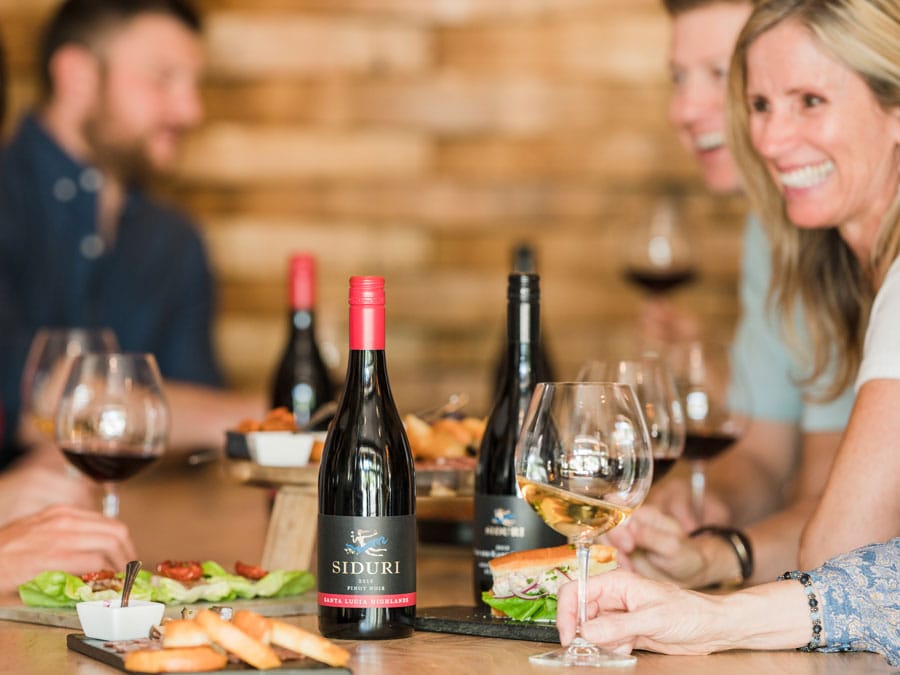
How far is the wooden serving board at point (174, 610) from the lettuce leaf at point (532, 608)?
0.72 ft

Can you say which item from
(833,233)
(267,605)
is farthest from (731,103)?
(267,605)

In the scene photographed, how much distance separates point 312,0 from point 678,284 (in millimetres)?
1626

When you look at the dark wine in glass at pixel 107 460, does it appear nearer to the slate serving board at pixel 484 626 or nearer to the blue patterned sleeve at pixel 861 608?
the slate serving board at pixel 484 626

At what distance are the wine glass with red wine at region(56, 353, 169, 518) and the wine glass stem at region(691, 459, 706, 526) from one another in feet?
2.30

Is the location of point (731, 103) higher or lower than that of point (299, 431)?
higher

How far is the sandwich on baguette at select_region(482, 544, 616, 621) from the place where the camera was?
124 centimetres

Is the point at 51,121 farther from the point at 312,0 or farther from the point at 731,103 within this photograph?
the point at 731,103

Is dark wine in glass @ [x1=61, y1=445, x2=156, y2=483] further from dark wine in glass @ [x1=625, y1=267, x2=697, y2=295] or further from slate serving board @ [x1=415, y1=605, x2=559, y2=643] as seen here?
dark wine in glass @ [x1=625, y1=267, x2=697, y2=295]

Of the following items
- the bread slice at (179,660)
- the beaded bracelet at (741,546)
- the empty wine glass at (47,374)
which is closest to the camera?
the bread slice at (179,660)

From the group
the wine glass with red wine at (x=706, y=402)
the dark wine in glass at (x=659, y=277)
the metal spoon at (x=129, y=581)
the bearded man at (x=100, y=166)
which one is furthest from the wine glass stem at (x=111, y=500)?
the bearded man at (x=100, y=166)

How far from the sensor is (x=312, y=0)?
3.86m

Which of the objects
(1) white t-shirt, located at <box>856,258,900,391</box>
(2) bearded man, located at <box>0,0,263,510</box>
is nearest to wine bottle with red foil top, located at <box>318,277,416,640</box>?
(1) white t-shirt, located at <box>856,258,900,391</box>

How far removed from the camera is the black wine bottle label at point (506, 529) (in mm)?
1321

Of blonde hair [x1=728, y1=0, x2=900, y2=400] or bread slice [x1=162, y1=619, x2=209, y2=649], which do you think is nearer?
bread slice [x1=162, y1=619, x2=209, y2=649]
